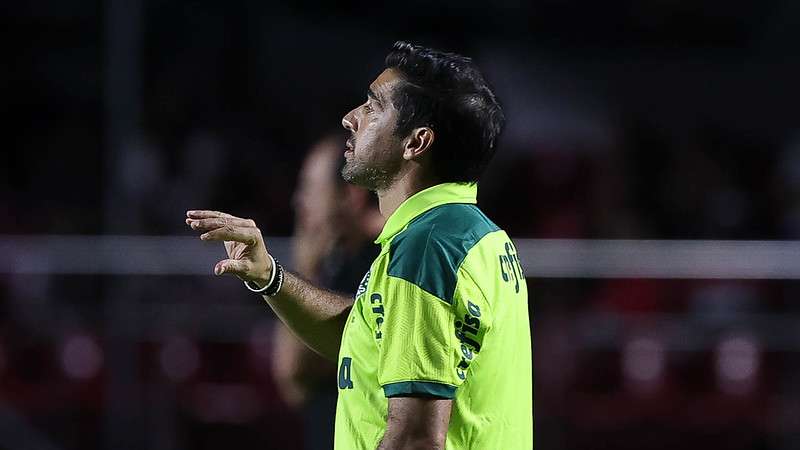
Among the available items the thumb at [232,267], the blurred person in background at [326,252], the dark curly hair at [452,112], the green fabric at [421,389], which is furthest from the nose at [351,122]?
the blurred person in background at [326,252]

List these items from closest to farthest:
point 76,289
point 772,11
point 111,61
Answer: point 111,61
point 76,289
point 772,11

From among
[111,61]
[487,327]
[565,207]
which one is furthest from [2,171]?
[487,327]

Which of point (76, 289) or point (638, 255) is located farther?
point (76, 289)

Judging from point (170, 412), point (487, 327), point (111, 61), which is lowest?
point (170, 412)

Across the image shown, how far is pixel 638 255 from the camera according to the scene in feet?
20.5

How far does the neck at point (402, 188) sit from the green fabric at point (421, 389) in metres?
0.42

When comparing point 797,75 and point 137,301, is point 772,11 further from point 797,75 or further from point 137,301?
point 137,301

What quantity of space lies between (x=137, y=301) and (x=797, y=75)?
22.0 feet

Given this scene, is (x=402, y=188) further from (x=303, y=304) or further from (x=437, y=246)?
(x=303, y=304)

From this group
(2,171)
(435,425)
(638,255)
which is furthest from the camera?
(2,171)

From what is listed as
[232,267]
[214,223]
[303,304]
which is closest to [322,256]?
[303,304]

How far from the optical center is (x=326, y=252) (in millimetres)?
3932

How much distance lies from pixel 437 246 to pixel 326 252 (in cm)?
170

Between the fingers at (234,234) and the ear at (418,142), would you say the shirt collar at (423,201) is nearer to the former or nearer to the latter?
the ear at (418,142)
